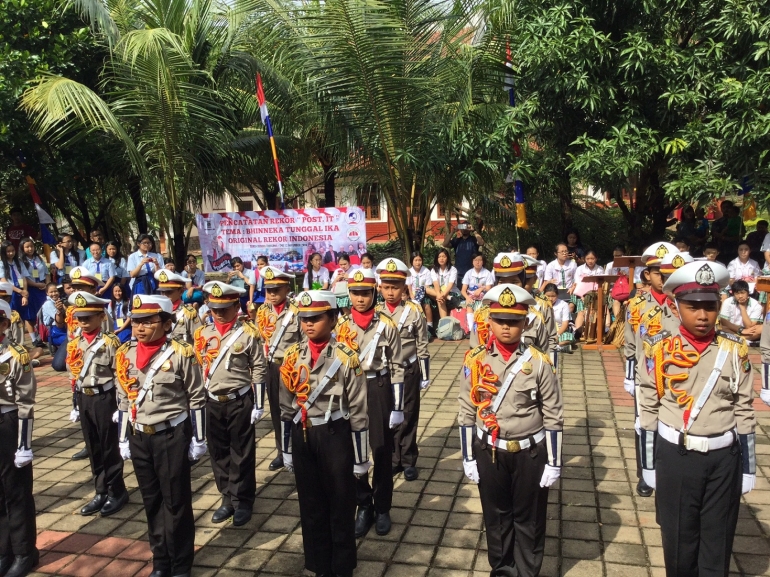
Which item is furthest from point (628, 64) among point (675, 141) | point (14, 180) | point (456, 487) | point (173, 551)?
point (14, 180)

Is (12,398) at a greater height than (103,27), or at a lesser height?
lesser

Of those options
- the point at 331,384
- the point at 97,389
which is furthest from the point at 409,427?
the point at 97,389

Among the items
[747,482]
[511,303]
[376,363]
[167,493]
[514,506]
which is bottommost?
[514,506]

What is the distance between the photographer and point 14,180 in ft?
52.3

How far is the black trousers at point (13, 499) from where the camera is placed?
484cm

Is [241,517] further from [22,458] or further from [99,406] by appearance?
[22,458]

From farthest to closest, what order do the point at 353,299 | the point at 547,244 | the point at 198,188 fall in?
the point at 547,244 → the point at 198,188 → the point at 353,299

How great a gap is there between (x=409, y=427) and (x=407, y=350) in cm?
74

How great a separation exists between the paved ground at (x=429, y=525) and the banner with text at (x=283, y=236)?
6.35 m

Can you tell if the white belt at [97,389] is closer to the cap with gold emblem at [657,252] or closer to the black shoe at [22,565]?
the black shoe at [22,565]

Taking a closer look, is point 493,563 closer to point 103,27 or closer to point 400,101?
point 400,101

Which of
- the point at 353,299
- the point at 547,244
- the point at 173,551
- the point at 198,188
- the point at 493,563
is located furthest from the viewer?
the point at 547,244

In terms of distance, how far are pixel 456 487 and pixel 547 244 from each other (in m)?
10.6

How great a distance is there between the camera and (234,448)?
5715 millimetres
